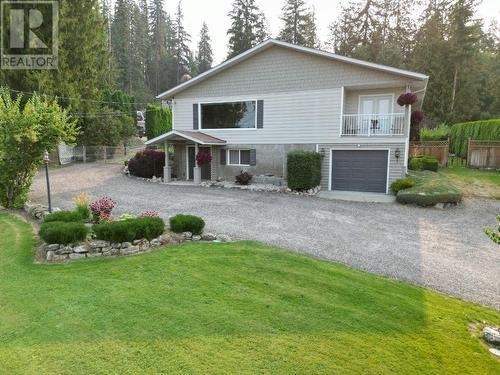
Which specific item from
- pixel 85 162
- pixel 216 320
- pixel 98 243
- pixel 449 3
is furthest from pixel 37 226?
pixel 449 3

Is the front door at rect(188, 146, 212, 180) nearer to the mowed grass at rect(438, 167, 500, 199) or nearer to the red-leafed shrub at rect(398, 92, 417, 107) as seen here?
the red-leafed shrub at rect(398, 92, 417, 107)

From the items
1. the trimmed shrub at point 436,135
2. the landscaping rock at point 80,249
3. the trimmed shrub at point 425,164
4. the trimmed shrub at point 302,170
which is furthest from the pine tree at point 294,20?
the landscaping rock at point 80,249

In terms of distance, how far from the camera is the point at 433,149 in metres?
21.9

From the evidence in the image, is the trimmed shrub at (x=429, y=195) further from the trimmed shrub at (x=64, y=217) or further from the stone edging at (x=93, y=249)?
the trimmed shrub at (x=64, y=217)

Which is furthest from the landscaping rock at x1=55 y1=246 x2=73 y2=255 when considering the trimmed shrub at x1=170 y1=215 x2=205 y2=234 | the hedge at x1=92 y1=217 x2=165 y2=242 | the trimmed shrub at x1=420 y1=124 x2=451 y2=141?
the trimmed shrub at x1=420 y1=124 x2=451 y2=141

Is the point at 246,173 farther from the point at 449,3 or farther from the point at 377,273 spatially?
the point at 449,3

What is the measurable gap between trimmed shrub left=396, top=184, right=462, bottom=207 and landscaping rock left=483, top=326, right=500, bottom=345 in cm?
902

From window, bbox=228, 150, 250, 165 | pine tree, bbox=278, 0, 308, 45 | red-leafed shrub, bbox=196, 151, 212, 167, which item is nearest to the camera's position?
red-leafed shrub, bbox=196, 151, 212, 167

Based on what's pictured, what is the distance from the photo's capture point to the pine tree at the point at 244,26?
40.9 metres

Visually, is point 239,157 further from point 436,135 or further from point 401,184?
point 436,135

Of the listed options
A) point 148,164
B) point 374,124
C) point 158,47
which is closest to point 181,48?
point 158,47

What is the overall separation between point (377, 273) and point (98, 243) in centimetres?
564

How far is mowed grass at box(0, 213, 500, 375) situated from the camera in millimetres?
3381

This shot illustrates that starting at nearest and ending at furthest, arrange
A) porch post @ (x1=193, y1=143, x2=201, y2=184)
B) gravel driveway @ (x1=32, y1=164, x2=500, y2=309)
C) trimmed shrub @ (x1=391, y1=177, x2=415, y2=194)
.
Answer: gravel driveway @ (x1=32, y1=164, x2=500, y2=309) → trimmed shrub @ (x1=391, y1=177, x2=415, y2=194) → porch post @ (x1=193, y1=143, x2=201, y2=184)
